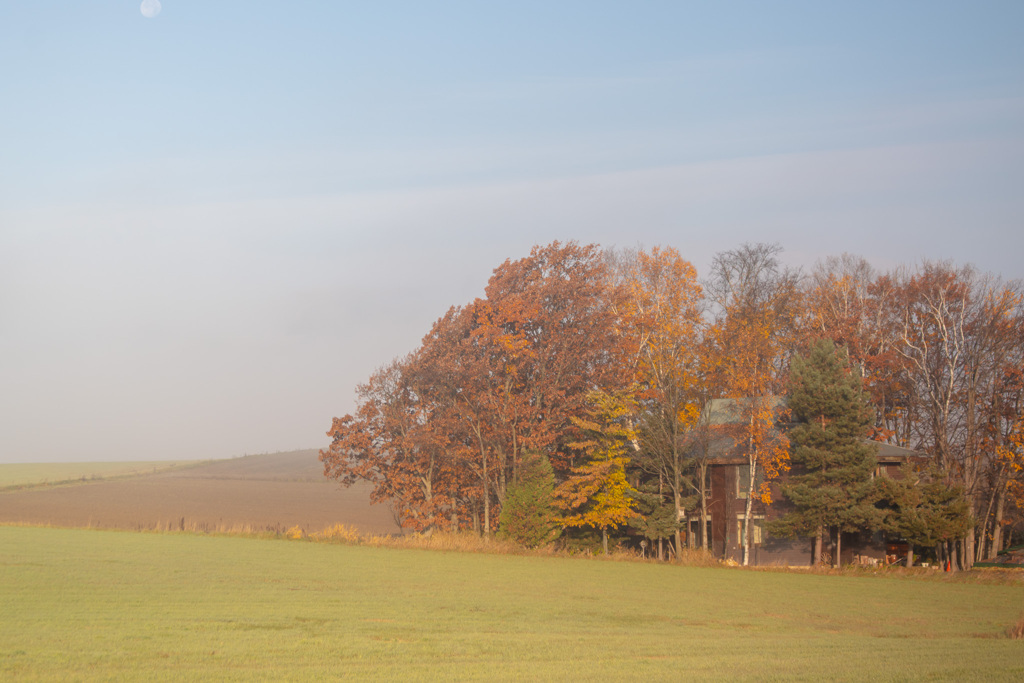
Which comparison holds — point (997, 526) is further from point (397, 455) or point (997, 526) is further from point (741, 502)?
point (397, 455)

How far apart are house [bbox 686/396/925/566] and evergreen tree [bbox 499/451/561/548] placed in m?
7.82

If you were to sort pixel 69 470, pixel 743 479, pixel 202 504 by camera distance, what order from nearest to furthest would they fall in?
1. pixel 743 479
2. pixel 202 504
3. pixel 69 470

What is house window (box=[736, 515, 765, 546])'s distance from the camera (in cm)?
4053

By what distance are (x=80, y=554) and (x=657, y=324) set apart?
2973 cm

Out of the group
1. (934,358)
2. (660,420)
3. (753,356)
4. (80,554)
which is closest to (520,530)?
(660,420)

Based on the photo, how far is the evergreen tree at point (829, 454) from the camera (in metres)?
36.2

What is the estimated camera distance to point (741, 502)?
135 feet

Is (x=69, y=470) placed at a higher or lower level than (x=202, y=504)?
lower

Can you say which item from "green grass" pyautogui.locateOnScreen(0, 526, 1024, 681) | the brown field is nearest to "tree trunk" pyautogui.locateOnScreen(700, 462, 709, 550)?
"green grass" pyautogui.locateOnScreen(0, 526, 1024, 681)

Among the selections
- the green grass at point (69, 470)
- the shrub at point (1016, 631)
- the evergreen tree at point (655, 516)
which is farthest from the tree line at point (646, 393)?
the green grass at point (69, 470)

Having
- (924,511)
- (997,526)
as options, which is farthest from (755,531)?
(997,526)

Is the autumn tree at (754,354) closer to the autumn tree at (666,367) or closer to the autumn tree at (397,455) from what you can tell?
the autumn tree at (666,367)

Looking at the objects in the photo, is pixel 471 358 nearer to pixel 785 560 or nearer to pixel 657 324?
pixel 657 324

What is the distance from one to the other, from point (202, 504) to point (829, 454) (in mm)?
54002
